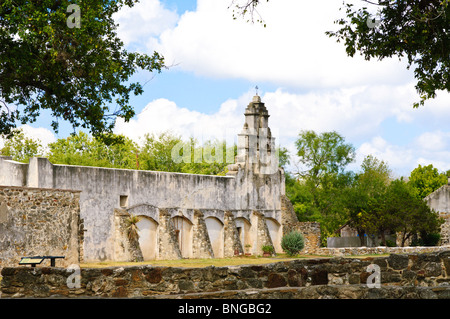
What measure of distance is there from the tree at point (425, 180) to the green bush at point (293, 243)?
77.1 feet

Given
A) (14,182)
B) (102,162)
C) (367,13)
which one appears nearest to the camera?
(367,13)

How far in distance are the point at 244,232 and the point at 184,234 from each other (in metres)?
4.83

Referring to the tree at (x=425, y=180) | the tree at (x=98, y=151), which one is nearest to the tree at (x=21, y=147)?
the tree at (x=98, y=151)

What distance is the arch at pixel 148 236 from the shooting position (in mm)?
32125

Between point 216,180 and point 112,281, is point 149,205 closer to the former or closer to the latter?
point 216,180

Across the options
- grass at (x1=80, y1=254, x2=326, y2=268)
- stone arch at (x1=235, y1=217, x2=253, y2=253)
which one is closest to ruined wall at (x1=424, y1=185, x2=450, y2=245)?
grass at (x1=80, y1=254, x2=326, y2=268)

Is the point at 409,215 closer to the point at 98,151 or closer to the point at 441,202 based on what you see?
the point at 441,202

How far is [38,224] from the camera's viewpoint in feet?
76.1

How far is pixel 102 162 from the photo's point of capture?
56188mm

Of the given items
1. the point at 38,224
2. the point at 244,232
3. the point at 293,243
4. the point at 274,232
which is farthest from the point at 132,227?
the point at 274,232

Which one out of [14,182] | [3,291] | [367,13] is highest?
[367,13]
